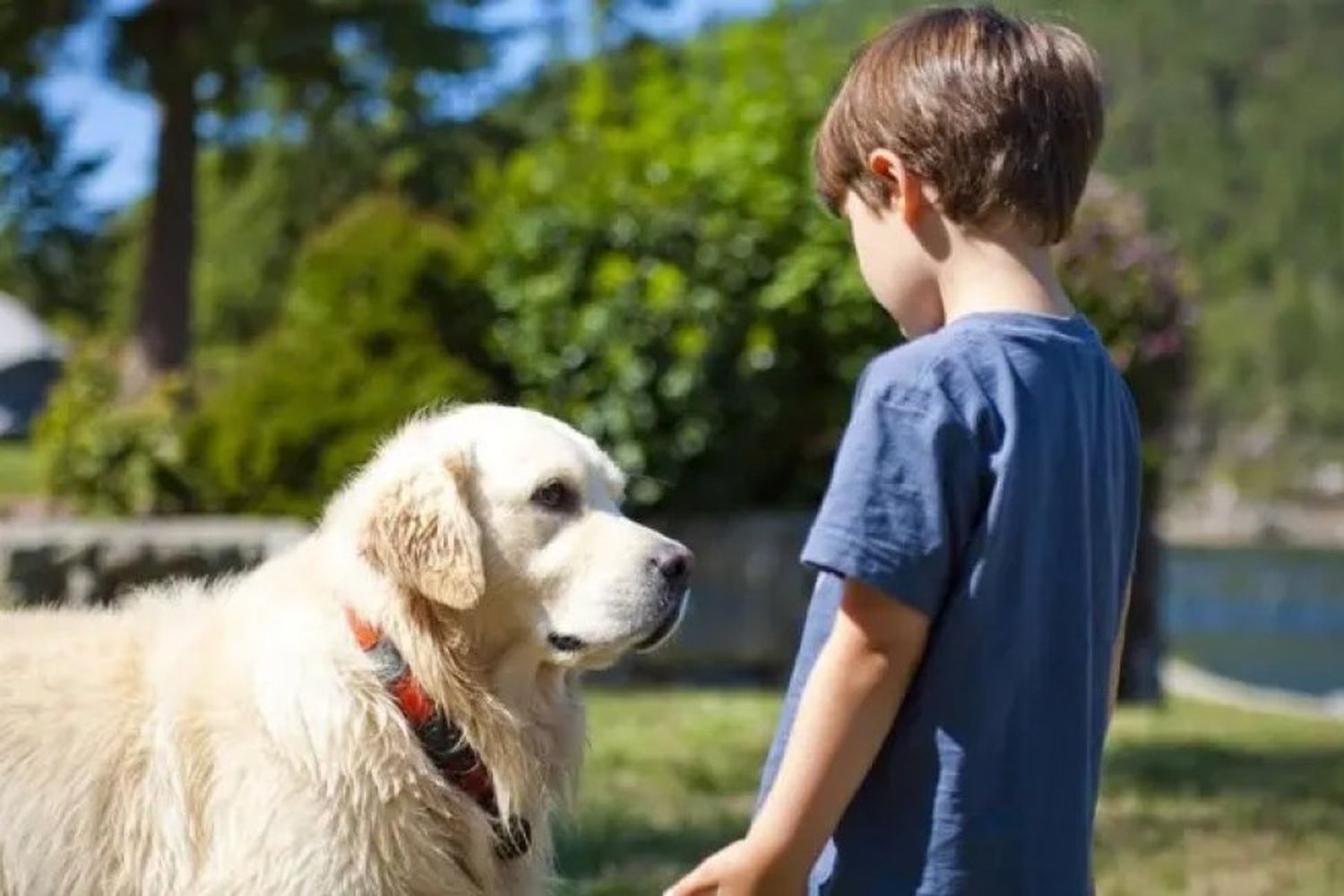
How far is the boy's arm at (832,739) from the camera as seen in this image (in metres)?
2.70

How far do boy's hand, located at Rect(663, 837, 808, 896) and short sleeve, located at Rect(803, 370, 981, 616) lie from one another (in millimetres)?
385

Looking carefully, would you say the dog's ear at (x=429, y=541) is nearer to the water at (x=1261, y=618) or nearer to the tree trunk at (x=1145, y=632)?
the tree trunk at (x=1145, y=632)

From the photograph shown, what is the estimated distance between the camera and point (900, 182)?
2.82 metres

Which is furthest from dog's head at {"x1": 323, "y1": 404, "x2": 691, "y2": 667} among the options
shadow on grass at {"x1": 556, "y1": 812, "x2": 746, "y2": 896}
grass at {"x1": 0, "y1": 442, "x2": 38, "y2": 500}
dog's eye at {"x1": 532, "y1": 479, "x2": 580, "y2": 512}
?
grass at {"x1": 0, "y1": 442, "x2": 38, "y2": 500}

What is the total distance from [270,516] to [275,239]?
3870cm

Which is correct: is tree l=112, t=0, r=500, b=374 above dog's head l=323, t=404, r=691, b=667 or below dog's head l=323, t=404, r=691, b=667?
above

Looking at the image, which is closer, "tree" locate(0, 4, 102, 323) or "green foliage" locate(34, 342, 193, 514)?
"green foliage" locate(34, 342, 193, 514)

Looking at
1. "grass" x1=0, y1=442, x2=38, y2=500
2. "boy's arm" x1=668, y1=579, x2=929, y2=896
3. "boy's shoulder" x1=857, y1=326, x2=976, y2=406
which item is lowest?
"grass" x1=0, y1=442, x2=38, y2=500

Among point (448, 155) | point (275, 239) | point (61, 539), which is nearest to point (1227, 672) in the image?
point (448, 155)

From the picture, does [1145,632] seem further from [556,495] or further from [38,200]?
[38,200]

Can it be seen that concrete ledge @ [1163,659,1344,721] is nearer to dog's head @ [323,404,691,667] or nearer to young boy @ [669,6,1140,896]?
dog's head @ [323,404,691,667]

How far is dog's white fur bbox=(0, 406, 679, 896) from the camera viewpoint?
11.0 ft

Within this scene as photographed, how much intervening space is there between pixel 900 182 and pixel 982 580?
21.5 inches

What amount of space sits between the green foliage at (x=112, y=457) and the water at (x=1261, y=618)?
23.9ft
